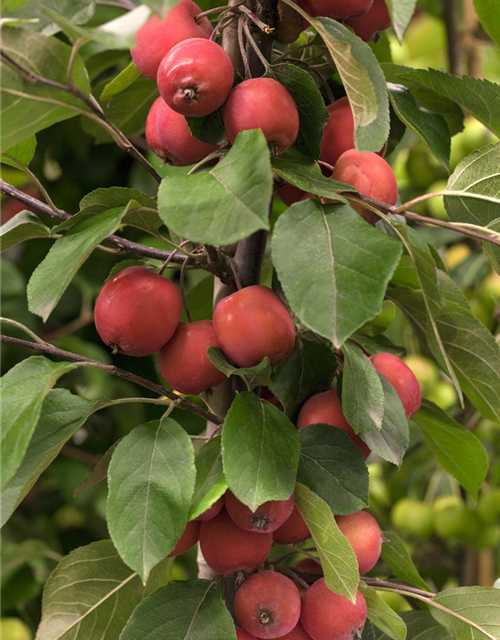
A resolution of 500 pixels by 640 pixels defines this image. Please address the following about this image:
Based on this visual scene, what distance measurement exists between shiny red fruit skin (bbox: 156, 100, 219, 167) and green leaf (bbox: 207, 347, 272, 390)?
11 cm

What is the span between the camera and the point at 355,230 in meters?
0.36

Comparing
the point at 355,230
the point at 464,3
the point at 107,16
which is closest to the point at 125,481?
the point at 355,230

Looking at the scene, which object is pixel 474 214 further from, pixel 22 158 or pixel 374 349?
pixel 22 158

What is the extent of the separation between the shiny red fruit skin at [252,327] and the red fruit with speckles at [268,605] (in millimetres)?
117

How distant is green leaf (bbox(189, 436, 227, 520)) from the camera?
38 cm

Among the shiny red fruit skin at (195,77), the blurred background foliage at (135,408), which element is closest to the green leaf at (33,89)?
the shiny red fruit skin at (195,77)

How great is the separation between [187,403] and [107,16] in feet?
2.00

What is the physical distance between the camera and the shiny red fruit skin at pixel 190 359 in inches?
16.7

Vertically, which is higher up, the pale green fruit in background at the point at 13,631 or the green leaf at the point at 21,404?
the green leaf at the point at 21,404

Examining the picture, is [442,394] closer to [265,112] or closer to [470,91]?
[470,91]

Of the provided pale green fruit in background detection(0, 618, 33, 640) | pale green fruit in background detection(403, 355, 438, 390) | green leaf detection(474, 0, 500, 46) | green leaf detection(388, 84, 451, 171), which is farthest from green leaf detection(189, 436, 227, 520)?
pale green fruit in background detection(403, 355, 438, 390)

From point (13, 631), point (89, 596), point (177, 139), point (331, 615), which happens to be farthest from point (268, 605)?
point (13, 631)

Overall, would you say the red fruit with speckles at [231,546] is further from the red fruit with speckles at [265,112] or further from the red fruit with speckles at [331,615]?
the red fruit with speckles at [265,112]

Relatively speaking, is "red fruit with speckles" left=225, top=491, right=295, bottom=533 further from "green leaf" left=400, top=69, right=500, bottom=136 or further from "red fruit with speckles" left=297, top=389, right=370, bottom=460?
"green leaf" left=400, top=69, right=500, bottom=136
